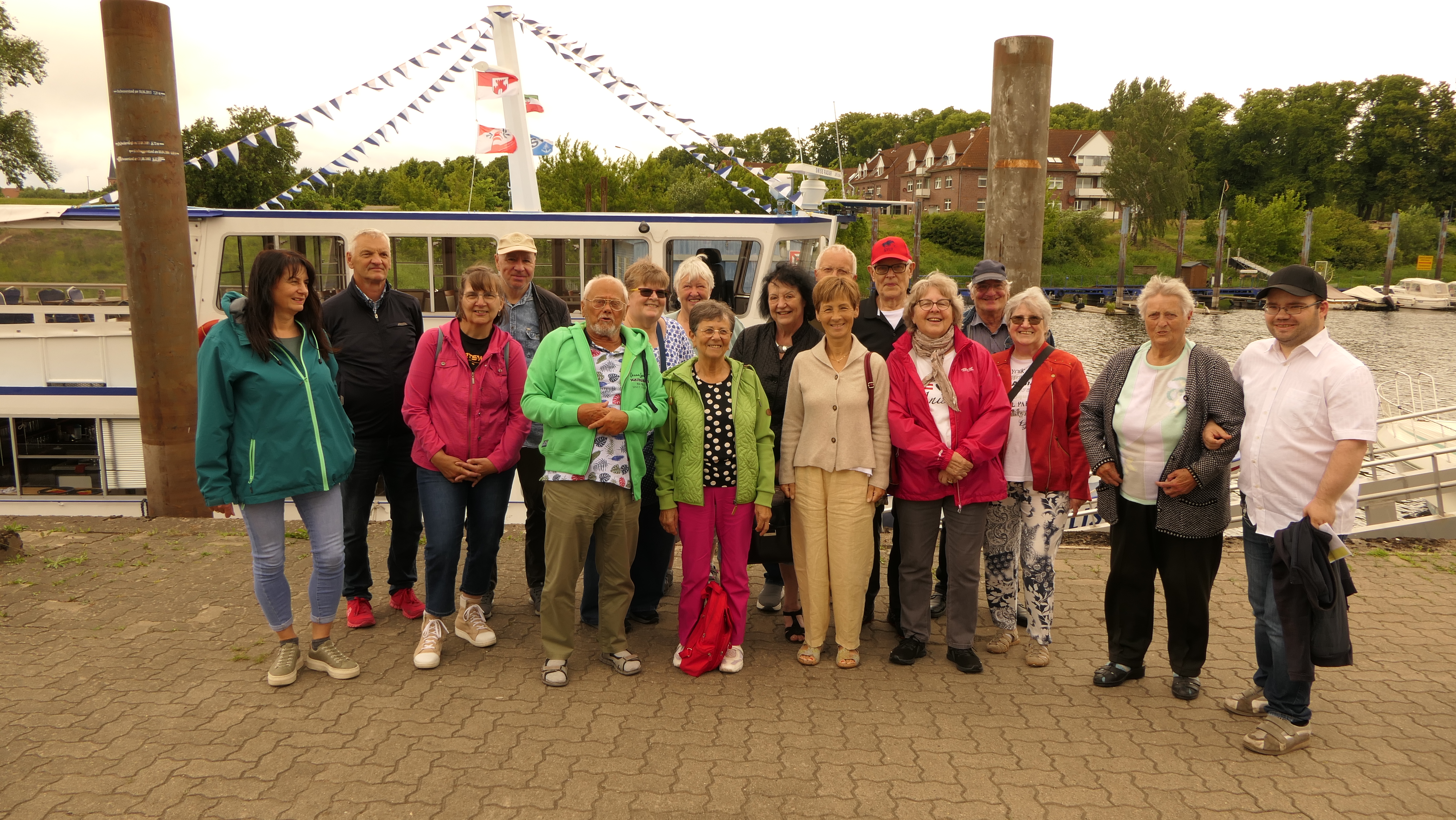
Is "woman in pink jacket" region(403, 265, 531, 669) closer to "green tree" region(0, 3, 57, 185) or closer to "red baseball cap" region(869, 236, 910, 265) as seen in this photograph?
"red baseball cap" region(869, 236, 910, 265)

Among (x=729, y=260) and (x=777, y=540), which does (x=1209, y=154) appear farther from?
(x=777, y=540)

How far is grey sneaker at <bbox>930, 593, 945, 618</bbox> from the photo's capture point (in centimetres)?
502

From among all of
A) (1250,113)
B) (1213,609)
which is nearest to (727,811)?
(1213,609)

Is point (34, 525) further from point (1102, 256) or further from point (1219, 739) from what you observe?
point (1102, 256)

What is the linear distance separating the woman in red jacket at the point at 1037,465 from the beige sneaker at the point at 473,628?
2.54m

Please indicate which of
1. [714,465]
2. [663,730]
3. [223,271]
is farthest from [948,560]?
[223,271]

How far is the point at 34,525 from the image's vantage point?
6.61 m

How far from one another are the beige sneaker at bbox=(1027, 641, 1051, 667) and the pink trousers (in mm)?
1397

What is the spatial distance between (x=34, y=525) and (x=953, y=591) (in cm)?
662

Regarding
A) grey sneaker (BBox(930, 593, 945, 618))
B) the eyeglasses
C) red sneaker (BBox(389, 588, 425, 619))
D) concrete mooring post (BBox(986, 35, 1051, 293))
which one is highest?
concrete mooring post (BBox(986, 35, 1051, 293))

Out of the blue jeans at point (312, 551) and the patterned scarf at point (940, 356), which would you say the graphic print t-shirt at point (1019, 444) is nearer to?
the patterned scarf at point (940, 356)

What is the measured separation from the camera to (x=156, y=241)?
647cm

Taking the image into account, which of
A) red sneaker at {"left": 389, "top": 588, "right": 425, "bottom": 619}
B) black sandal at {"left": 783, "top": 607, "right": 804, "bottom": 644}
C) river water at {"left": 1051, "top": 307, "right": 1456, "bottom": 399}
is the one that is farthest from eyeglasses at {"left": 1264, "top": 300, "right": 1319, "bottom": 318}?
river water at {"left": 1051, "top": 307, "right": 1456, "bottom": 399}

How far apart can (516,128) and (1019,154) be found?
5.78 m
